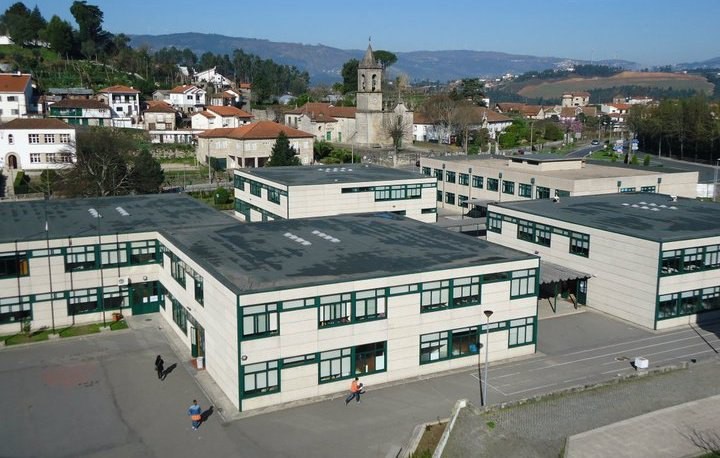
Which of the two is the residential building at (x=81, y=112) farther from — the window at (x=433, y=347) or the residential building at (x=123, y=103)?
the window at (x=433, y=347)

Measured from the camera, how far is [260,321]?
60.2 feet

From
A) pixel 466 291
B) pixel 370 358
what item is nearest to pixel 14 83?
pixel 370 358

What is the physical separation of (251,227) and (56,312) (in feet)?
26.0

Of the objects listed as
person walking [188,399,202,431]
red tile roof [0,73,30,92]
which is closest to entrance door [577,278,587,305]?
person walking [188,399,202,431]

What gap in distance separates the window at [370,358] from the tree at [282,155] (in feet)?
124

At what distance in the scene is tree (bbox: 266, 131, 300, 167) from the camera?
56.2 meters

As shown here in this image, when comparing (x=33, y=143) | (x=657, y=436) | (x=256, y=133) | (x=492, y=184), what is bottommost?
(x=657, y=436)

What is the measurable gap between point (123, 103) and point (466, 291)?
67470 millimetres

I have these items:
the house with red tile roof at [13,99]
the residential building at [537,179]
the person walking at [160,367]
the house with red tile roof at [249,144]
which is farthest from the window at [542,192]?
the house with red tile roof at [13,99]

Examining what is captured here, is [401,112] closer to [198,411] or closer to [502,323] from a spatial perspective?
[502,323]

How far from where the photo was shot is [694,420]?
17453mm

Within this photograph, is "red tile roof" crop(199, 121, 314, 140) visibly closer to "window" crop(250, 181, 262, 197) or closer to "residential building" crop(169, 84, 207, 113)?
"window" crop(250, 181, 262, 197)

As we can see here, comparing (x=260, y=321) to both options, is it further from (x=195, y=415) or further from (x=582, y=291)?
(x=582, y=291)

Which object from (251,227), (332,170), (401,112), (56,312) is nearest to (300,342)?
(251,227)
